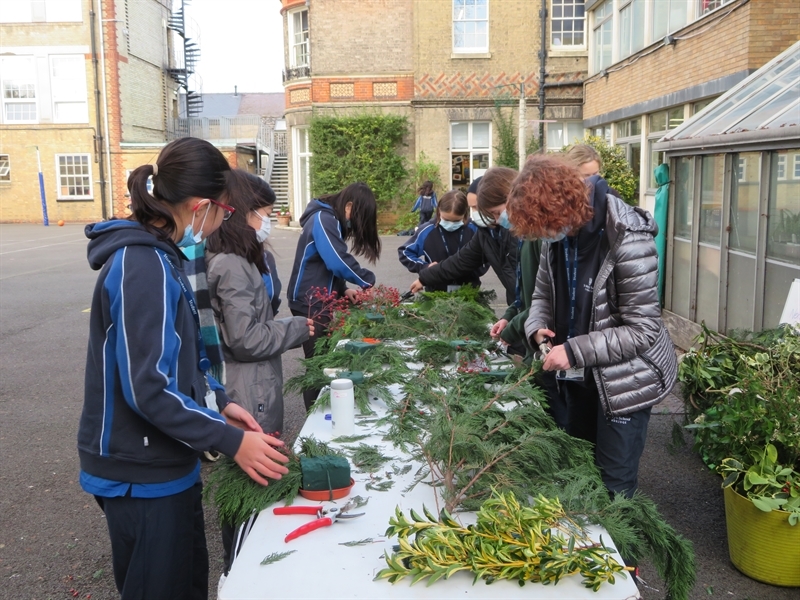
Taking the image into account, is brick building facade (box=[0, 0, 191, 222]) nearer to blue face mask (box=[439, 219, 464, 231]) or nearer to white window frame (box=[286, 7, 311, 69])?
white window frame (box=[286, 7, 311, 69])

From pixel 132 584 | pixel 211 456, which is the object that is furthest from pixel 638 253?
pixel 211 456

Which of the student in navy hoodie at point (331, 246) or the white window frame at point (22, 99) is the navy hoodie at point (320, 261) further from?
the white window frame at point (22, 99)

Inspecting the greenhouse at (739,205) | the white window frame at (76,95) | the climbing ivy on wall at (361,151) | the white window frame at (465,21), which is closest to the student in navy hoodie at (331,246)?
the greenhouse at (739,205)

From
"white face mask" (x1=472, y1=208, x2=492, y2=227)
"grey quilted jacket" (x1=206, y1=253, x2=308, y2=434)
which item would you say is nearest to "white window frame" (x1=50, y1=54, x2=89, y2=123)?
"white face mask" (x1=472, y1=208, x2=492, y2=227)

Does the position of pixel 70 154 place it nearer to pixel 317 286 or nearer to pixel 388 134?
pixel 388 134

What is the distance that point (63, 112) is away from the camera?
35375 mm

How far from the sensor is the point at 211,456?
502 centimetres

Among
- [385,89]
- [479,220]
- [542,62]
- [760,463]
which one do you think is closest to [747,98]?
[479,220]

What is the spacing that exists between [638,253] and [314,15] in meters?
26.7

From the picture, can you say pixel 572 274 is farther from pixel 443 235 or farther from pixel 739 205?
pixel 739 205

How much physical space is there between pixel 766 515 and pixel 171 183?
310 centimetres

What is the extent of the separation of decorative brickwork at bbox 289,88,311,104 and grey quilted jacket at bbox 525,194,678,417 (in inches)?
1046

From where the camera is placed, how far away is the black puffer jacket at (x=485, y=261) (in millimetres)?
5297

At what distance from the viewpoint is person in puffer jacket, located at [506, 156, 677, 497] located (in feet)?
10.0
